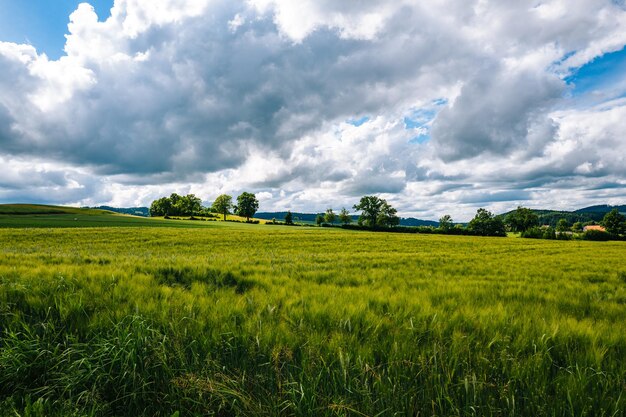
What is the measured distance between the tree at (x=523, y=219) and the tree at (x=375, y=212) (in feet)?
196

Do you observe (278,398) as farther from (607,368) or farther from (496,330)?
(607,368)

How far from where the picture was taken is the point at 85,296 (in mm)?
4438

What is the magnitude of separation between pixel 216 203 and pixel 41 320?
161m

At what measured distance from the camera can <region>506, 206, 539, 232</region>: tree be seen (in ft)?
454

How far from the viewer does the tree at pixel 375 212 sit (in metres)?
135

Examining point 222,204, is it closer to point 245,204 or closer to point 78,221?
point 245,204

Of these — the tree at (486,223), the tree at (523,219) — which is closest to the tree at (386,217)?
the tree at (486,223)

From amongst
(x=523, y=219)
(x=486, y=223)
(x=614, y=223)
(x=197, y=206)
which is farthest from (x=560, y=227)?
(x=197, y=206)

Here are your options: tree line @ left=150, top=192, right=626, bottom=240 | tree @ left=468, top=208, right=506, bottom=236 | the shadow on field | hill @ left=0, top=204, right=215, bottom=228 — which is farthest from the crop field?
tree @ left=468, top=208, right=506, bottom=236

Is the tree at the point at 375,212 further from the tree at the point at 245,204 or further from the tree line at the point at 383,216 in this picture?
the tree at the point at 245,204

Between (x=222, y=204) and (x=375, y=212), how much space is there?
80.5m

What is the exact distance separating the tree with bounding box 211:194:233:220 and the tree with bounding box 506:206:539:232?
145810 millimetres

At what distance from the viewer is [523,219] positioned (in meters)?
140

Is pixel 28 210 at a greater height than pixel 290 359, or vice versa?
pixel 28 210
